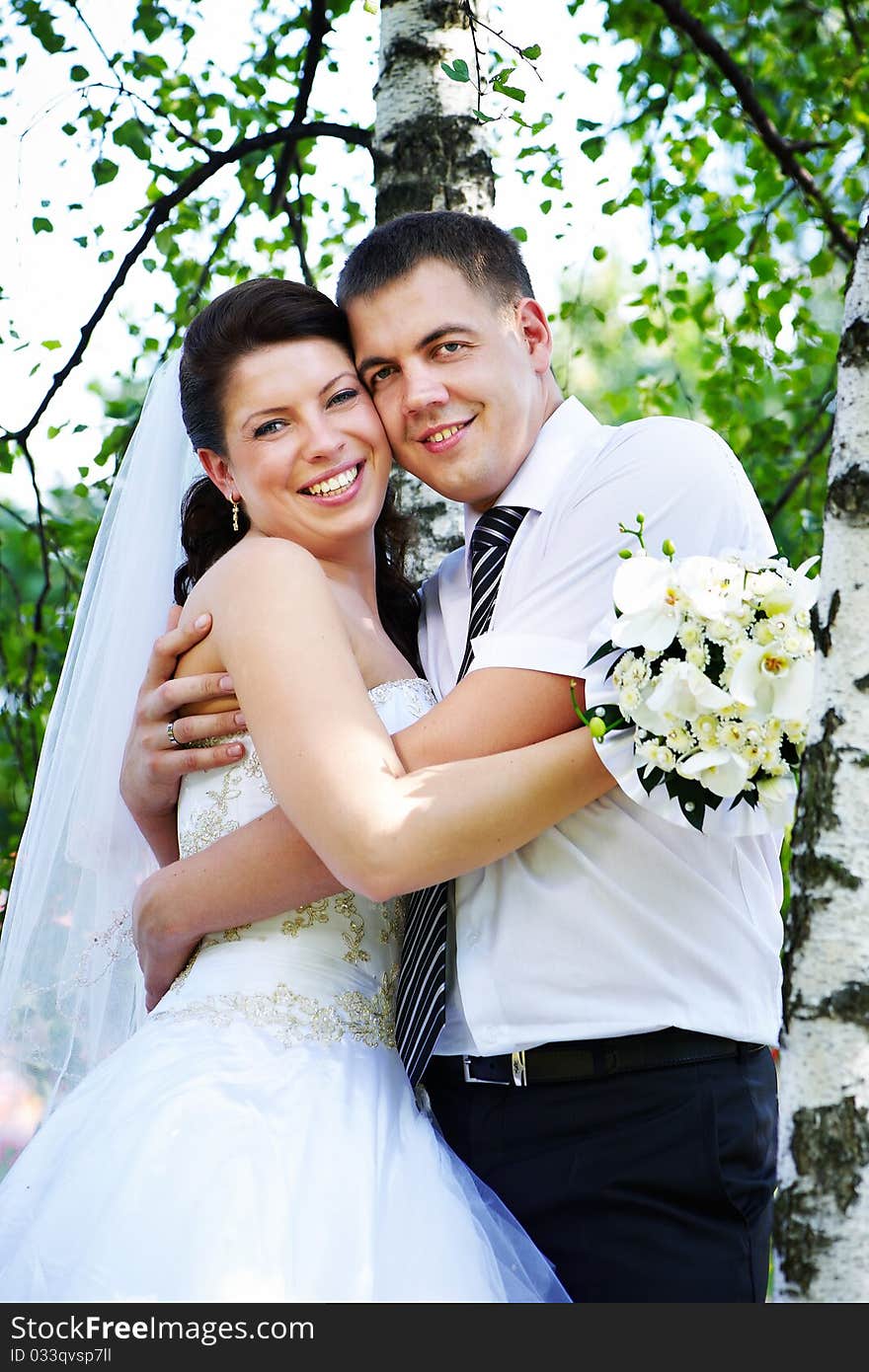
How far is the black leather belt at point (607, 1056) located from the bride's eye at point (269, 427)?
132cm

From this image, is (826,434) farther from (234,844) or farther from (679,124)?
(234,844)

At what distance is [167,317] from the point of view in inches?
211

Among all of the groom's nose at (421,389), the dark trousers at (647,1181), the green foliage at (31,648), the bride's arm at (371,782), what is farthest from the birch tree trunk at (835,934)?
the green foliage at (31,648)

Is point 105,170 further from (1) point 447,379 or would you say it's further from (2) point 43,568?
(1) point 447,379

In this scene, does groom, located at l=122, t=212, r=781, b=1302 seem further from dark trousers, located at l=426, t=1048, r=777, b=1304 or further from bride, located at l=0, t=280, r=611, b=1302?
bride, located at l=0, t=280, r=611, b=1302

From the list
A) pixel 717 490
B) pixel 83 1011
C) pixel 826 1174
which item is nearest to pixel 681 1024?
pixel 826 1174

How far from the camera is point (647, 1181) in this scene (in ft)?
7.23

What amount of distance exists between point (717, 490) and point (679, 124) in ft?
13.3

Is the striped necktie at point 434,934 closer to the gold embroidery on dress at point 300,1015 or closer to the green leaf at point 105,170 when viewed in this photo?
the gold embroidery on dress at point 300,1015

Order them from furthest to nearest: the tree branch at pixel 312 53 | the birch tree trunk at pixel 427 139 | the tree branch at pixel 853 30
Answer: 1. the tree branch at pixel 853 30
2. the tree branch at pixel 312 53
3. the birch tree trunk at pixel 427 139

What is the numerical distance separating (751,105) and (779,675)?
10.3 ft

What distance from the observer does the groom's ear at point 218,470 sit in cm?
291

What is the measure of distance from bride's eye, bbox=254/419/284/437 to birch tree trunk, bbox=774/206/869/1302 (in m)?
1.41

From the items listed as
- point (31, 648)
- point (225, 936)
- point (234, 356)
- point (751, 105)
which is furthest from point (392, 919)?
point (751, 105)
